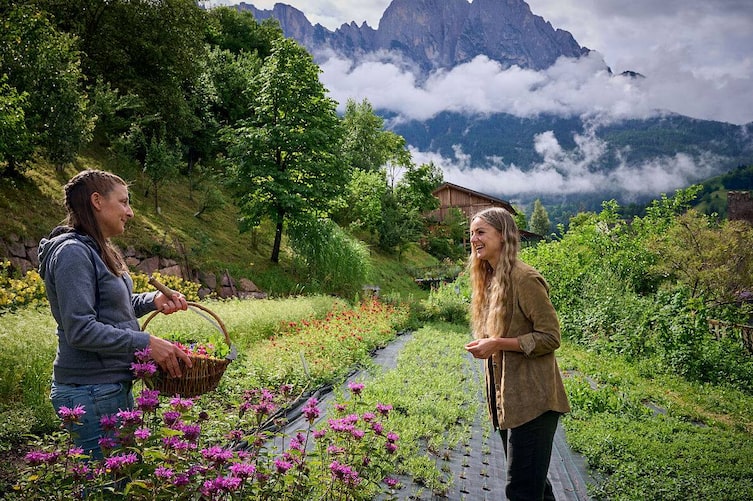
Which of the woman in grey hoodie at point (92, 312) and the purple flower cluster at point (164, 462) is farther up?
the woman in grey hoodie at point (92, 312)

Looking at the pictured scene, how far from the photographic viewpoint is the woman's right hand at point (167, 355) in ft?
6.74

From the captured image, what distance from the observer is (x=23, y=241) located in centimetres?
1016

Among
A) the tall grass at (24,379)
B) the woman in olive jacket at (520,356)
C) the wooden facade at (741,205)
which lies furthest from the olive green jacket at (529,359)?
the wooden facade at (741,205)

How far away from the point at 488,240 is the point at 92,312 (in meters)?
1.93

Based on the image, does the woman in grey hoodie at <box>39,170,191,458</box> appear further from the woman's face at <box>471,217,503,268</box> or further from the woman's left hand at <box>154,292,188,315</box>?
the woman's face at <box>471,217,503,268</box>

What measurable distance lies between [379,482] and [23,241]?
10.1 m

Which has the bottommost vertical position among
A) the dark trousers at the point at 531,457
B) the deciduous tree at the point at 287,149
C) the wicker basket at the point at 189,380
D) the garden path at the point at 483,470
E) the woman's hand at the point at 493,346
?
the garden path at the point at 483,470

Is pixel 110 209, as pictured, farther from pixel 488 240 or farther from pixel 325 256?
pixel 325 256

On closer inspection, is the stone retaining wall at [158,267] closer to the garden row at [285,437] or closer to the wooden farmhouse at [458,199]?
the garden row at [285,437]

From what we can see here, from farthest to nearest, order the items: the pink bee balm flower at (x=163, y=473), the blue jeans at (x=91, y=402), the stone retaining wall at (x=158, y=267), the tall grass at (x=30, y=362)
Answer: the stone retaining wall at (x=158, y=267) → the tall grass at (x=30, y=362) → the blue jeans at (x=91, y=402) → the pink bee balm flower at (x=163, y=473)

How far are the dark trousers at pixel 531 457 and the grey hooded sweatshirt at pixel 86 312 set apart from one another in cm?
189

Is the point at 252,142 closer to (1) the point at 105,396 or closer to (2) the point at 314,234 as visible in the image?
(2) the point at 314,234

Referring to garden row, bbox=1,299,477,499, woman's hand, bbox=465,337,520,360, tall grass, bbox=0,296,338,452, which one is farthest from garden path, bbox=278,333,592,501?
tall grass, bbox=0,296,338,452

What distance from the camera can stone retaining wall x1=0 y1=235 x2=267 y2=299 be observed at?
32.2 feet
